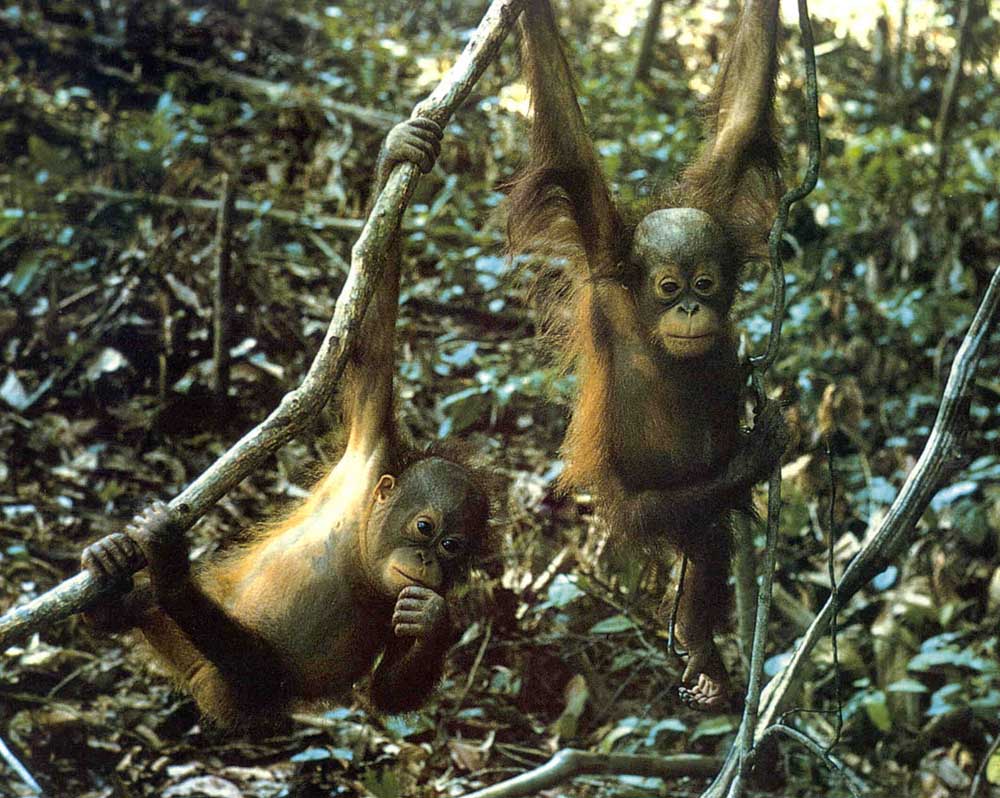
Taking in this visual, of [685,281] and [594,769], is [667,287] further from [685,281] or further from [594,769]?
[594,769]

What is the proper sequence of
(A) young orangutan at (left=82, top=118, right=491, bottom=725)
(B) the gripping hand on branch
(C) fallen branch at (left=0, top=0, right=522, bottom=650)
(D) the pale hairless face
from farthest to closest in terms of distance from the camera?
(A) young orangutan at (left=82, top=118, right=491, bottom=725) → (D) the pale hairless face → (B) the gripping hand on branch → (C) fallen branch at (left=0, top=0, right=522, bottom=650)

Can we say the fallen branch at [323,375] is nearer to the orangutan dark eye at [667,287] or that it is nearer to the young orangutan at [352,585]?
the young orangutan at [352,585]

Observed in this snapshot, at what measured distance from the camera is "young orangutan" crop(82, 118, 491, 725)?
2.95m

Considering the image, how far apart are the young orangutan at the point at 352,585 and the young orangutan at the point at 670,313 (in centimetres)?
37

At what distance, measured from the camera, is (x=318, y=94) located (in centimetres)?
697

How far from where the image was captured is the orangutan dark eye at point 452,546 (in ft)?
9.93

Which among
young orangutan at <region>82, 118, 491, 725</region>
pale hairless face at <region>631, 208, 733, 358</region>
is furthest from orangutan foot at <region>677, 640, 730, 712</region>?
pale hairless face at <region>631, 208, 733, 358</region>

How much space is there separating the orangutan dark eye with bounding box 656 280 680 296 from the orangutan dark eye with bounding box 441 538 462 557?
2.84 ft

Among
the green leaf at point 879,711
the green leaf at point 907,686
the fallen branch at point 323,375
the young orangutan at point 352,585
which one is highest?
the fallen branch at point 323,375

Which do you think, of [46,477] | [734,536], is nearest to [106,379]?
[46,477]

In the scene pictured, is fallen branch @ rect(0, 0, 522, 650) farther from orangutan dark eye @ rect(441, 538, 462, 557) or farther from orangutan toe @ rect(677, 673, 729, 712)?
orangutan toe @ rect(677, 673, 729, 712)

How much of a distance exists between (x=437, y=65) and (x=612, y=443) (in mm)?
4770

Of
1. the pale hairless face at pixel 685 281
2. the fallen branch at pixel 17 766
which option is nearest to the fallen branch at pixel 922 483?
the pale hairless face at pixel 685 281

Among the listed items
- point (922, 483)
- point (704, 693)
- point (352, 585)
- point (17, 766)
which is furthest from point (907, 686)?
point (17, 766)
